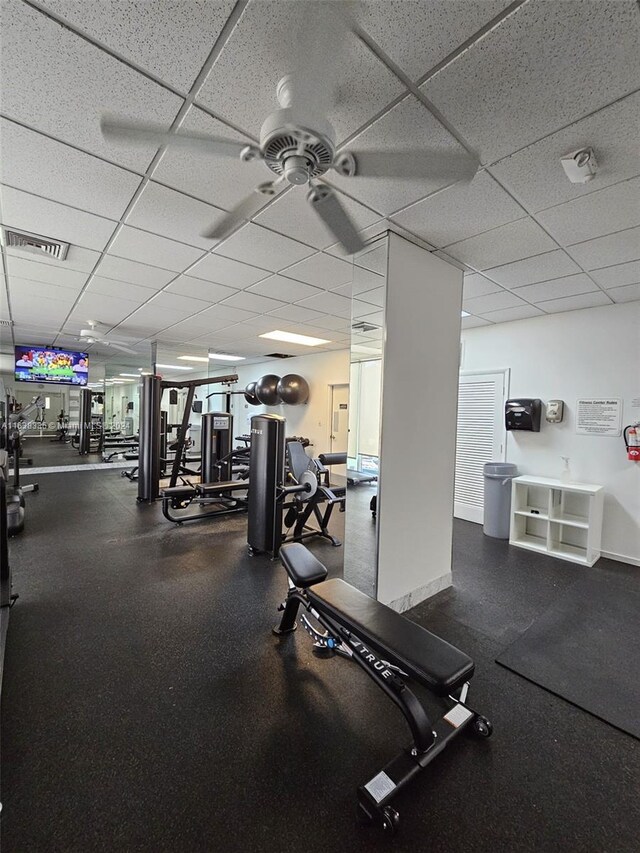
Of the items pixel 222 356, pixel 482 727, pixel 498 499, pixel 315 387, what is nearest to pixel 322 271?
pixel 482 727

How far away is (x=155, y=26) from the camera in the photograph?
1153 mm

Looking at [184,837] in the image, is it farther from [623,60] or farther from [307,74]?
[623,60]

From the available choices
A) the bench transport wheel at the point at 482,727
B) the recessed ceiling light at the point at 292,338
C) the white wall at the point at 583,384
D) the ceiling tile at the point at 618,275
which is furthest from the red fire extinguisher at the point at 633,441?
the recessed ceiling light at the point at 292,338

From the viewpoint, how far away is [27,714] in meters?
1.72

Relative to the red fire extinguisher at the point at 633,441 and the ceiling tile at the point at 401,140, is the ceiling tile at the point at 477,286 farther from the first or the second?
the red fire extinguisher at the point at 633,441

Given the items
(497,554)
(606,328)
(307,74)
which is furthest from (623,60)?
(497,554)

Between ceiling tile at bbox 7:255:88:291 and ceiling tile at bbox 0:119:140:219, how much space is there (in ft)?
4.59

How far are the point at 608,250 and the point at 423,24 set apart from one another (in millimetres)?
2222

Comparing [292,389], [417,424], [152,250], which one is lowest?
[417,424]

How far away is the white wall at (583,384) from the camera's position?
3697 mm

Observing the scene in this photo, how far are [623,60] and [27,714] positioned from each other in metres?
3.55

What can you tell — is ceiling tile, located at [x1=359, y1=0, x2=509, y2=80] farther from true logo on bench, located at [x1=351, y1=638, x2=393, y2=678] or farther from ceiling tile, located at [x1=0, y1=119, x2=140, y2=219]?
true logo on bench, located at [x1=351, y1=638, x2=393, y2=678]

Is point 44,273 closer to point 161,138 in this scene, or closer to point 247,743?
point 161,138

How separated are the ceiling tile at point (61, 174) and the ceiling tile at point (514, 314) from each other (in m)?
3.76
